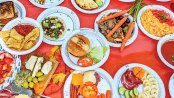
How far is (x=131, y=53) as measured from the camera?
2.39 metres

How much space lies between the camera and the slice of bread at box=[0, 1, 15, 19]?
2.42 meters

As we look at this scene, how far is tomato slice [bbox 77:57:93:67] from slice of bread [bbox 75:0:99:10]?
20.1 inches

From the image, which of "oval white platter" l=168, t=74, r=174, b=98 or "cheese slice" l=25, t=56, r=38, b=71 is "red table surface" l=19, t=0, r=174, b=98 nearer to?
"oval white platter" l=168, t=74, r=174, b=98

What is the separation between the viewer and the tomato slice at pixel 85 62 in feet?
7.38

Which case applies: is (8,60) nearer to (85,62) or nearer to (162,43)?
(85,62)

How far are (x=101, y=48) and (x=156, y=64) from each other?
467mm

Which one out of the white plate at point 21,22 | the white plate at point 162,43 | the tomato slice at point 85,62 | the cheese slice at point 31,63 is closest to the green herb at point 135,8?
the white plate at point 162,43

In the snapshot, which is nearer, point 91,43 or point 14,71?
point 14,71

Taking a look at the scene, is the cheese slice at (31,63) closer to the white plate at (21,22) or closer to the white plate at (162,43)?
the white plate at (21,22)

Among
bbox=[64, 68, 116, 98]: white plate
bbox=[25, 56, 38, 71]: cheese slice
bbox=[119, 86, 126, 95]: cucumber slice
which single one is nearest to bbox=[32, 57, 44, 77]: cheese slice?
bbox=[25, 56, 38, 71]: cheese slice

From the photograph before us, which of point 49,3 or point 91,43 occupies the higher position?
point 49,3

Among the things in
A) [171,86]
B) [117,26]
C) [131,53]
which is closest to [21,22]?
[117,26]

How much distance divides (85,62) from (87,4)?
0.58 metres

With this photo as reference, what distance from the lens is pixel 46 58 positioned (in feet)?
7.33
